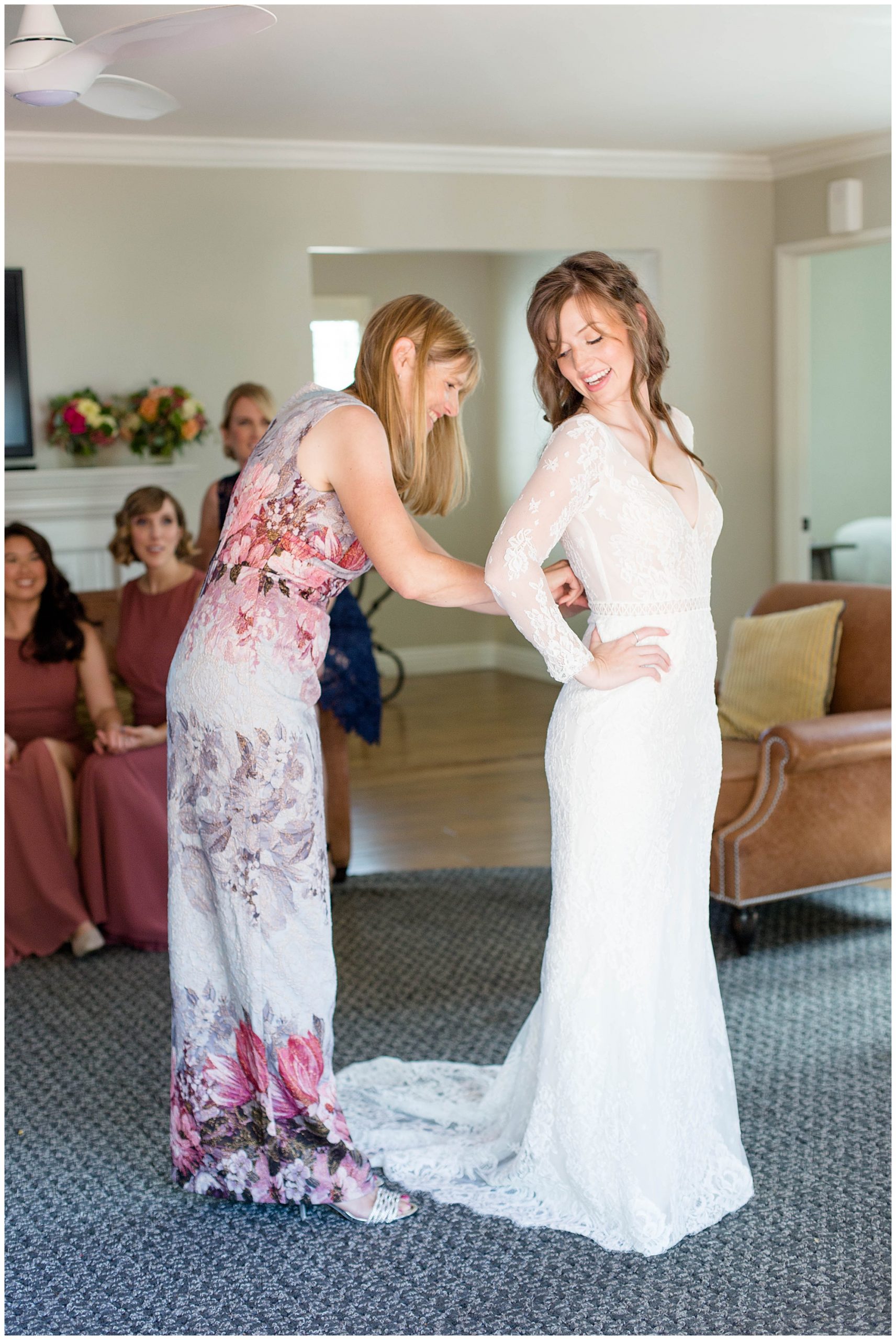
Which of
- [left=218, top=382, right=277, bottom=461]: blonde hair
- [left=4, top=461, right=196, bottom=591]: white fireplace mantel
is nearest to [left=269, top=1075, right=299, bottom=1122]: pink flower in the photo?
[left=218, top=382, right=277, bottom=461]: blonde hair

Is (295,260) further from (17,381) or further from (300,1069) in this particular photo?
(300,1069)

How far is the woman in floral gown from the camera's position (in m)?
2.22

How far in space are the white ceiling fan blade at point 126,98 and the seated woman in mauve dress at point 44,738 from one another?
4.34ft

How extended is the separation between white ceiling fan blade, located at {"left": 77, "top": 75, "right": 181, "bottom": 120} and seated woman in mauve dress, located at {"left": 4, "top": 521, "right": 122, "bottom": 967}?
4.34 feet

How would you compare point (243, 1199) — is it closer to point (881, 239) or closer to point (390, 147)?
point (390, 147)

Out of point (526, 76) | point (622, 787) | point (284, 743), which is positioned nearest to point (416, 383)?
point (284, 743)

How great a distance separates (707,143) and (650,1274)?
18.3 feet

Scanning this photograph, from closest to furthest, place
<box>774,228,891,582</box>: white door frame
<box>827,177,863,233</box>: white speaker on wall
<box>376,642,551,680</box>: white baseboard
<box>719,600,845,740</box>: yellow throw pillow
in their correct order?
<box>719,600,845,740</box>: yellow throw pillow < <box>827,177,863,233</box>: white speaker on wall < <box>774,228,891,582</box>: white door frame < <box>376,642,551,680</box>: white baseboard

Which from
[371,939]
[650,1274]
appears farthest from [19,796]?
[650,1274]

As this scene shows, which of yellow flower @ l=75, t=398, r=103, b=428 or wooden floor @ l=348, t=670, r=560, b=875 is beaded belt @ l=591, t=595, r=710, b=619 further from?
yellow flower @ l=75, t=398, r=103, b=428

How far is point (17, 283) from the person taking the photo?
18.8 feet

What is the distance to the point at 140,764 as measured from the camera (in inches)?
159

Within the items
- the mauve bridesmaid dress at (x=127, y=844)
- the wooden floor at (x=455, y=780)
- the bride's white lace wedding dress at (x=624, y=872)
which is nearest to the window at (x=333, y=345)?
the wooden floor at (x=455, y=780)

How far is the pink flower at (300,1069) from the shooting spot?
7.71ft
